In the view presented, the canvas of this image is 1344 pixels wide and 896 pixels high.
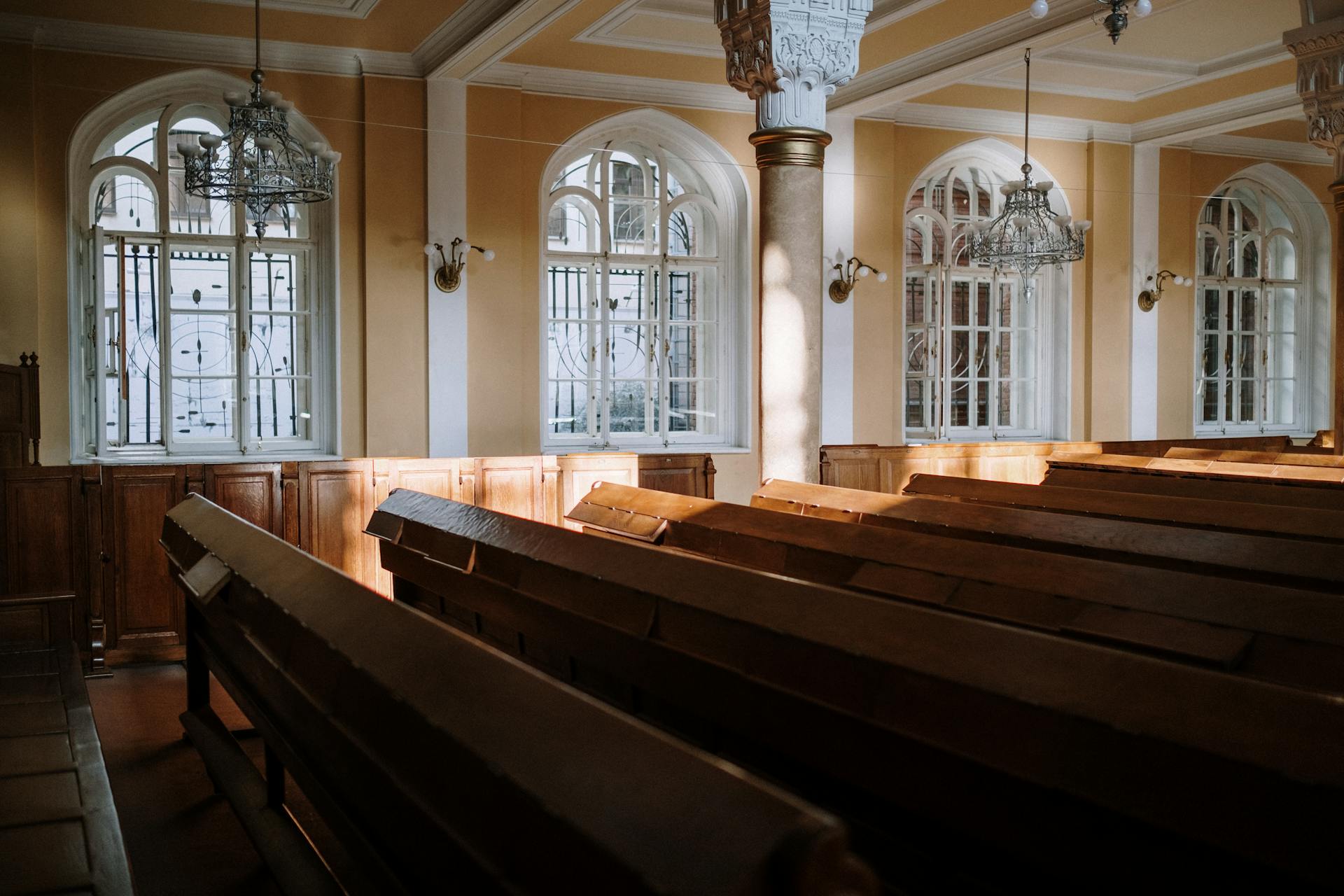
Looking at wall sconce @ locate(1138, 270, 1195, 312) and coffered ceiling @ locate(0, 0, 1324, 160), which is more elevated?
coffered ceiling @ locate(0, 0, 1324, 160)

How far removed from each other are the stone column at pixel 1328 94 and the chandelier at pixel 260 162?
5.60 meters

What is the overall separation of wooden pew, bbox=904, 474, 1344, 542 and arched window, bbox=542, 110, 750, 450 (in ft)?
17.9

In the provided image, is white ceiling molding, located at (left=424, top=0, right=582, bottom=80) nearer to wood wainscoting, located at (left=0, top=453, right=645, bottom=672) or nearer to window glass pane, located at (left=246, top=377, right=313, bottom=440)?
window glass pane, located at (left=246, top=377, right=313, bottom=440)

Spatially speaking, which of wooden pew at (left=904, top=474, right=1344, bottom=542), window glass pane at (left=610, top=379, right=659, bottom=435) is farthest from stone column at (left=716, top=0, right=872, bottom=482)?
window glass pane at (left=610, top=379, right=659, bottom=435)

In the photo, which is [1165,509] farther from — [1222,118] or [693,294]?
[1222,118]

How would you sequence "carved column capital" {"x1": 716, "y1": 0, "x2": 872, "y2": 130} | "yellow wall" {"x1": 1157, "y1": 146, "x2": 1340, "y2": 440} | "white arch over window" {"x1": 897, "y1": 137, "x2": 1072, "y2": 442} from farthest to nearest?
1. "yellow wall" {"x1": 1157, "y1": 146, "x2": 1340, "y2": 440}
2. "white arch over window" {"x1": 897, "y1": 137, "x2": 1072, "y2": 442}
3. "carved column capital" {"x1": 716, "y1": 0, "x2": 872, "y2": 130}

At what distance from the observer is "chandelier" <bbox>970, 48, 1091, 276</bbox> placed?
870 cm

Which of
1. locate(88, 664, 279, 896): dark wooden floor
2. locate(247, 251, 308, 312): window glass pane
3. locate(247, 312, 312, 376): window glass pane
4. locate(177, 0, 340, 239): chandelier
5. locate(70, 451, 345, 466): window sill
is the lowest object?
locate(88, 664, 279, 896): dark wooden floor

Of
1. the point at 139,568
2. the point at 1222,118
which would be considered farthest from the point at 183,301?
the point at 1222,118

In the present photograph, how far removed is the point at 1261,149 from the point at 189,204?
10.5 meters

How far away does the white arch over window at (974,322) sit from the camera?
429 inches

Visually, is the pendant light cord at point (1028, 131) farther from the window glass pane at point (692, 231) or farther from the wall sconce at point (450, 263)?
A: the wall sconce at point (450, 263)

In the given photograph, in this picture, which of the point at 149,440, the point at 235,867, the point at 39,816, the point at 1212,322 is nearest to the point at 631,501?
the point at 235,867

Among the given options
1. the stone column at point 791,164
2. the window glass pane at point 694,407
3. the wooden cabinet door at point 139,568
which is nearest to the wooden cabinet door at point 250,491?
the wooden cabinet door at point 139,568
